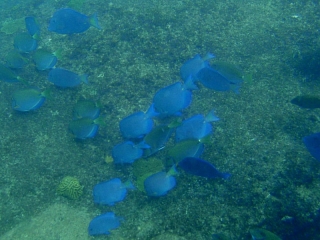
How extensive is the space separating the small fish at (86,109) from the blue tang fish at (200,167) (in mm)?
1886

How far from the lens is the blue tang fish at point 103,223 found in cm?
328

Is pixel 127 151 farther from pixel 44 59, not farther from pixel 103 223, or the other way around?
pixel 44 59

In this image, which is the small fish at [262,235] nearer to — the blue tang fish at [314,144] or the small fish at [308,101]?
the blue tang fish at [314,144]

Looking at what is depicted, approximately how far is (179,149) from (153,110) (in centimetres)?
72

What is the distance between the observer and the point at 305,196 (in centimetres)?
331

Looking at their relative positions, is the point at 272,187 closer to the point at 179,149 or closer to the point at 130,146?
the point at 179,149

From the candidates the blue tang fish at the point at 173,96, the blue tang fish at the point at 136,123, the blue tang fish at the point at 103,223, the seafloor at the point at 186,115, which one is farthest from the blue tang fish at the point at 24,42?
the blue tang fish at the point at 103,223

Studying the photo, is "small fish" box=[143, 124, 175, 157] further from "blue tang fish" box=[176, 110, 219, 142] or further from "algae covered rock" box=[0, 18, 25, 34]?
"algae covered rock" box=[0, 18, 25, 34]

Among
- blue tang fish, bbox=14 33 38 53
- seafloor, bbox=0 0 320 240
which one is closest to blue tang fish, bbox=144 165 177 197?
seafloor, bbox=0 0 320 240

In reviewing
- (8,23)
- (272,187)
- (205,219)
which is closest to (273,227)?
(272,187)

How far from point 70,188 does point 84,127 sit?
948 millimetres

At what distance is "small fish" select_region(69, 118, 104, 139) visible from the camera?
12.8ft

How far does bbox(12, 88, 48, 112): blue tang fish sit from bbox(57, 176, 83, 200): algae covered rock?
1539 millimetres

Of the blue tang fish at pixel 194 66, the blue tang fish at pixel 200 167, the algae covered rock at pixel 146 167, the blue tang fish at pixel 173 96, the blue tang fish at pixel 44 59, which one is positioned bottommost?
the algae covered rock at pixel 146 167
